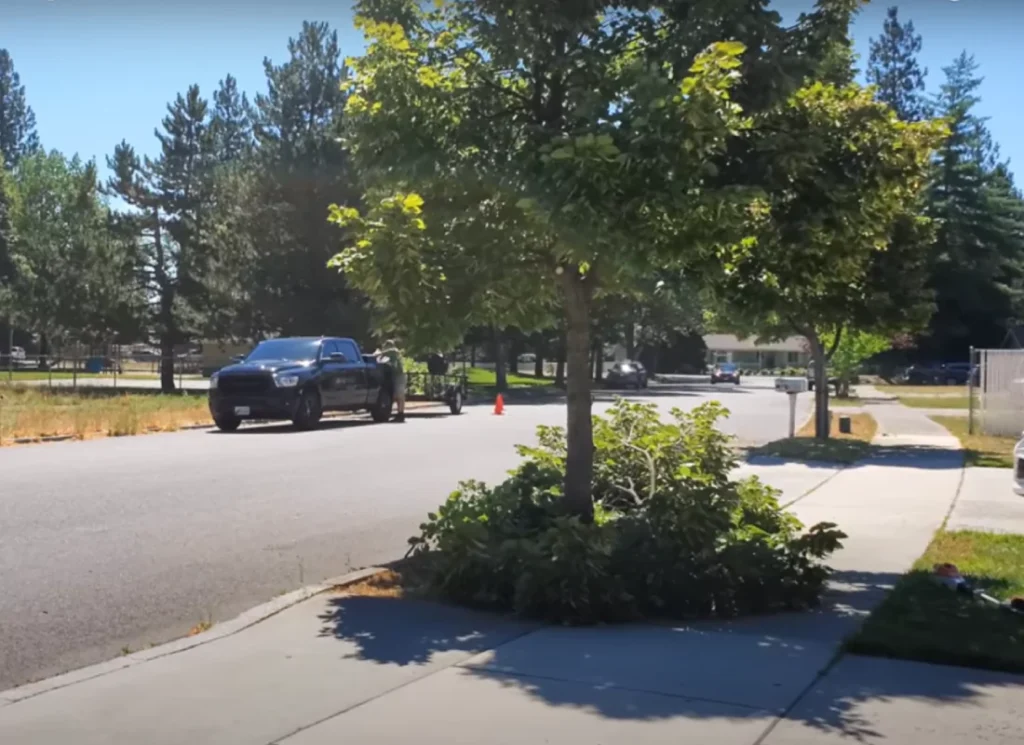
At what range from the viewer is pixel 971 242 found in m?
71.1

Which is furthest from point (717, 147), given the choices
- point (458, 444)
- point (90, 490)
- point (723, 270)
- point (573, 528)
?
point (458, 444)

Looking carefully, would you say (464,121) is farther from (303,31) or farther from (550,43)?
(303,31)

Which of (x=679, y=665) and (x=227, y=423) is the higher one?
(x=227, y=423)

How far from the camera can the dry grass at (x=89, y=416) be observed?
22.1m

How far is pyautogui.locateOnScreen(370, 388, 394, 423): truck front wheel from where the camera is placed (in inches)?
1056

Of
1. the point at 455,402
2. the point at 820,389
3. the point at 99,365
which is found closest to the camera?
the point at 820,389

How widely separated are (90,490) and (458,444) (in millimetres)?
8598

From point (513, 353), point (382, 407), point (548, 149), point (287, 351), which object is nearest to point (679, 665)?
point (548, 149)

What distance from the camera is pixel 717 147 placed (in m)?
7.66

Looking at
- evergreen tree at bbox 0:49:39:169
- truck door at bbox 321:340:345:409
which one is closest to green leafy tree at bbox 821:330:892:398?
truck door at bbox 321:340:345:409

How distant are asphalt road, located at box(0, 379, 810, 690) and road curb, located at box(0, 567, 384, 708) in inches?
8.1

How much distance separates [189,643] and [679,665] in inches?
113

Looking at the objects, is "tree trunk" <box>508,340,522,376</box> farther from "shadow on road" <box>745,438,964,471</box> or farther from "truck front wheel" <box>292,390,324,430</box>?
"shadow on road" <box>745,438,964,471</box>

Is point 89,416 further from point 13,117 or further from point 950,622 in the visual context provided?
point 13,117
